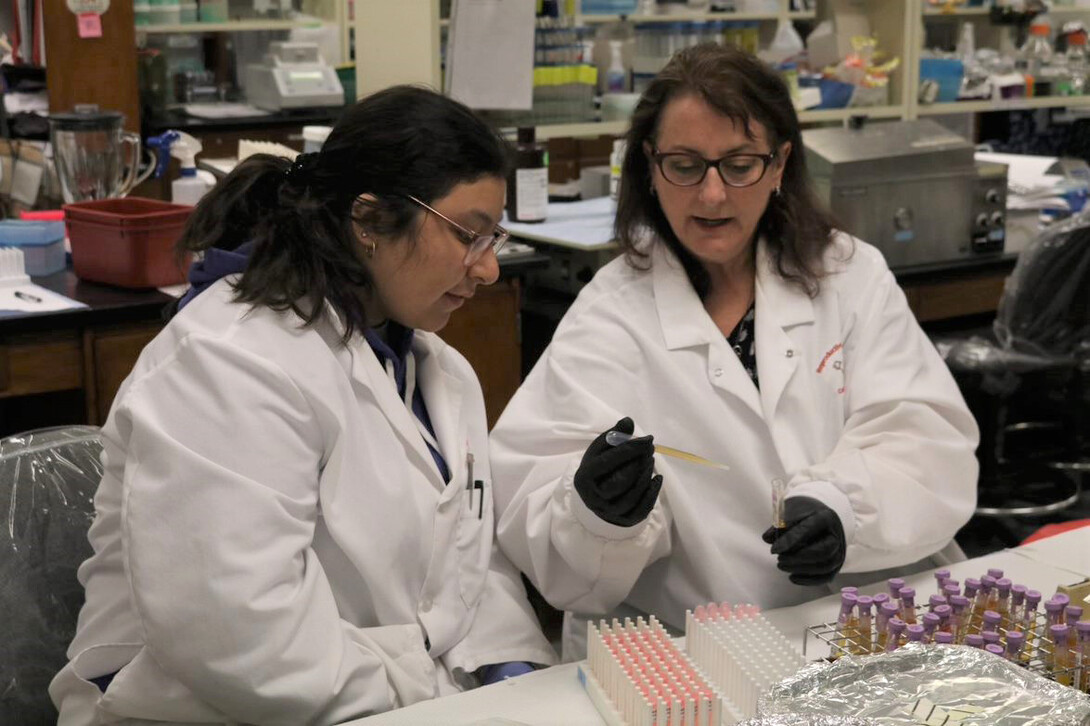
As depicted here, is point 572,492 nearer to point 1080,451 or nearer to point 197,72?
point 1080,451

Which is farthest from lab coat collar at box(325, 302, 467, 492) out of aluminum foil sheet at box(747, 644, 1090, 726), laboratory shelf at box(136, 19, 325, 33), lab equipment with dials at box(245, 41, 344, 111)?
laboratory shelf at box(136, 19, 325, 33)

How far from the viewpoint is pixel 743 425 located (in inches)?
75.8

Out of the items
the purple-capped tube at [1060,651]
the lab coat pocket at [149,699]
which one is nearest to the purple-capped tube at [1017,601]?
the purple-capped tube at [1060,651]

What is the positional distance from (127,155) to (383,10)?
2.85 ft

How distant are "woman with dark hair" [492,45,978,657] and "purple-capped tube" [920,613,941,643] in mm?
360

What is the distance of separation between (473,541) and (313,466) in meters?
0.31

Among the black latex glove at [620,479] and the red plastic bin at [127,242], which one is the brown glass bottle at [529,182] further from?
the black latex glove at [620,479]

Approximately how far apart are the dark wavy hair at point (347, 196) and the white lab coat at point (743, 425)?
1.47ft

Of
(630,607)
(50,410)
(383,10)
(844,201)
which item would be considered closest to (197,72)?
(383,10)

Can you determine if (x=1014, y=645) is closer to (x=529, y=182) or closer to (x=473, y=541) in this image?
(x=473, y=541)

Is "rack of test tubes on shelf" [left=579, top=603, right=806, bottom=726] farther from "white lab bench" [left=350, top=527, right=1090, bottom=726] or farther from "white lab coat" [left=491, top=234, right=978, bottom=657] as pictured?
"white lab coat" [left=491, top=234, right=978, bottom=657]

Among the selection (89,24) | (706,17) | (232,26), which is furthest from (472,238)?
(232,26)

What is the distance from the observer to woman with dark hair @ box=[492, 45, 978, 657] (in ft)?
6.05

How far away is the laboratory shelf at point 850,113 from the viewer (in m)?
4.85
